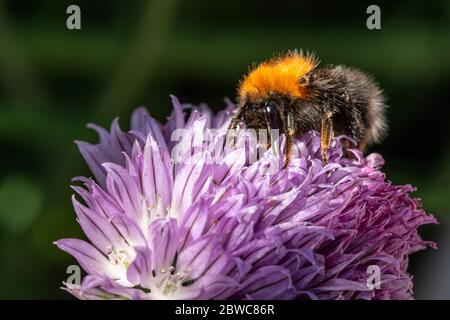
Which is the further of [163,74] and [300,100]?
[163,74]

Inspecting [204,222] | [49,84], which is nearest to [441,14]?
[49,84]

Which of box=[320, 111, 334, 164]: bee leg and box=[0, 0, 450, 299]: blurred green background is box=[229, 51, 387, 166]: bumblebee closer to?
box=[320, 111, 334, 164]: bee leg

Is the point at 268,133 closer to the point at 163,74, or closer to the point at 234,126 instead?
the point at 234,126

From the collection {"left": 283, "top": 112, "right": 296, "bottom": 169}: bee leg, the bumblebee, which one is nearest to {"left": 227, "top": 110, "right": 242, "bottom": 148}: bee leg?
the bumblebee

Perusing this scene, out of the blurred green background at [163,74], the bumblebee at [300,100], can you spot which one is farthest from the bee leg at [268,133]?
the blurred green background at [163,74]

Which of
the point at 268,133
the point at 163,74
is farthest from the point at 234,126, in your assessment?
the point at 163,74

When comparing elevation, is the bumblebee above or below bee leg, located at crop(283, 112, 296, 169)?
above
